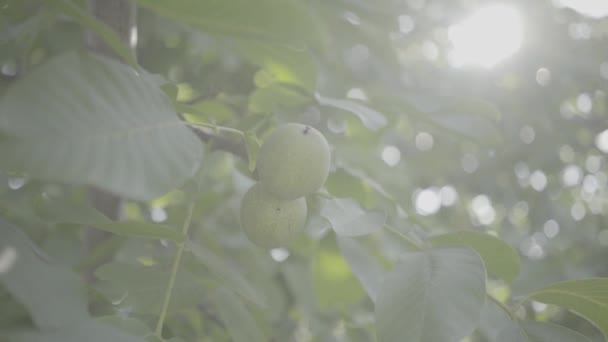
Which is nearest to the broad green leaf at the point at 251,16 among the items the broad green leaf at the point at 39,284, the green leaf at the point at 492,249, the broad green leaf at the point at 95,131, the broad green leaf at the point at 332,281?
the broad green leaf at the point at 95,131

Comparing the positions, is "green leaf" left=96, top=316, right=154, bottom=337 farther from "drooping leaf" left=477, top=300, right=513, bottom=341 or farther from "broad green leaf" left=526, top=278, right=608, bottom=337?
"broad green leaf" left=526, top=278, right=608, bottom=337

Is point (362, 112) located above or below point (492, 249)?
above

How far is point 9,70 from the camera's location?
212cm

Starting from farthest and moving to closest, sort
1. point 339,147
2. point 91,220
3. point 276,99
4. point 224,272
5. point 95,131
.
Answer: point 339,147, point 276,99, point 224,272, point 91,220, point 95,131

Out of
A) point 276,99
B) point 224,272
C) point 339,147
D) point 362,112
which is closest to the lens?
point 224,272

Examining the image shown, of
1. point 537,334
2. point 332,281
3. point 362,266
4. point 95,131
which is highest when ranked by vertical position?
point 95,131

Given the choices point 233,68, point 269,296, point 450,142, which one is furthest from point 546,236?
point 233,68

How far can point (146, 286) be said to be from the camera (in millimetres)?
1143

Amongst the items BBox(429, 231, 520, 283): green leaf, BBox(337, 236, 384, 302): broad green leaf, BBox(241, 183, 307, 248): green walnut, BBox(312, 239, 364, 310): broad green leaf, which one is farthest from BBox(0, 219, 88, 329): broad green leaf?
BBox(312, 239, 364, 310): broad green leaf

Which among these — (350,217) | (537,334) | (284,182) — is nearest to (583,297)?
(537,334)

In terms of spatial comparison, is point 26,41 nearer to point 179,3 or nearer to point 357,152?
point 179,3

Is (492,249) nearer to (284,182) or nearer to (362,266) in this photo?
(362,266)

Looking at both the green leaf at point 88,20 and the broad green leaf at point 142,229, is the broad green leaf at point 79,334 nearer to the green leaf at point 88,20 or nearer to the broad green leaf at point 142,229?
the broad green leaf at point 142,229

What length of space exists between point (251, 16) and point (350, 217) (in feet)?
1.29
